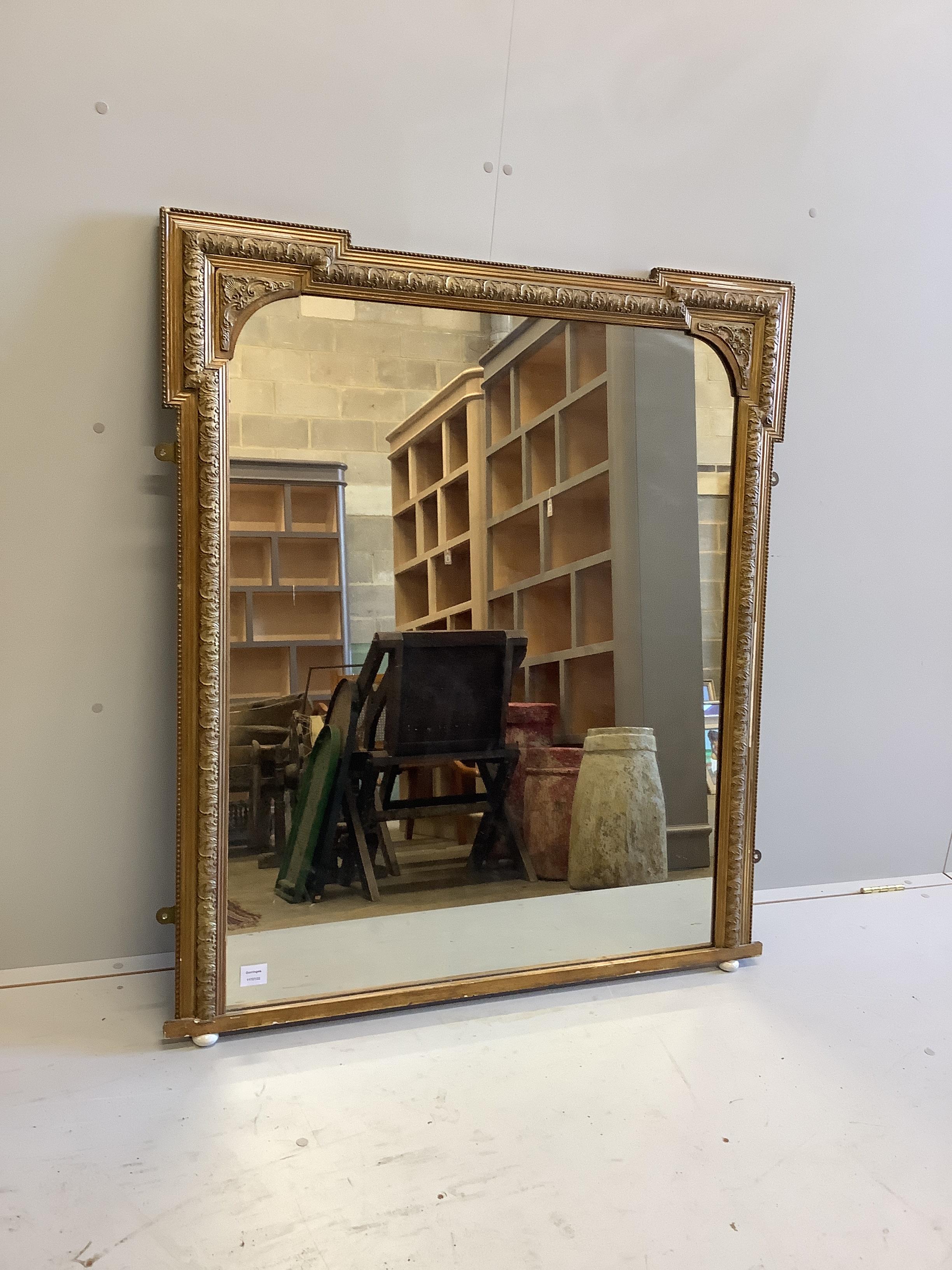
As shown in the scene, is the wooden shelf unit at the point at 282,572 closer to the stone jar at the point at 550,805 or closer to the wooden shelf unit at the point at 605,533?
→ the wooden shelf unit at the point at 605,533

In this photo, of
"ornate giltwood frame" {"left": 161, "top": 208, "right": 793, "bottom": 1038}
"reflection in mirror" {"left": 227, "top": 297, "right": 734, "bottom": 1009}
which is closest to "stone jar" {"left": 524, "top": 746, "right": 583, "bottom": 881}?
"reflection in mirror" {"left": 227, "top": 297, "right": 734, "bottom": 1009}

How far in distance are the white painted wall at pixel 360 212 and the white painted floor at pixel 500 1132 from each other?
41cm

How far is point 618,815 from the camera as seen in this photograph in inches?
74.9

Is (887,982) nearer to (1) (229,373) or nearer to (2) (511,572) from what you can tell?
(2) (511,572)

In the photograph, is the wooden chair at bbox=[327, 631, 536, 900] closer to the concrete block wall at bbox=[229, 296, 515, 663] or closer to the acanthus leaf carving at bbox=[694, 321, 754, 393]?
the concrete block wall at bbox=[229, 296, 515, 663]

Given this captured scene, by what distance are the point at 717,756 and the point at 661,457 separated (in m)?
0.64

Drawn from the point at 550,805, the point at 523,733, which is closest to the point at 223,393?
the point at 523,733

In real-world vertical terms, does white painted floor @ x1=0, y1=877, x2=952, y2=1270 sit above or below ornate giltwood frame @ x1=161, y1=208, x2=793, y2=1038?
below

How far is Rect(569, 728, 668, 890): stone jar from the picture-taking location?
1879 millimetres

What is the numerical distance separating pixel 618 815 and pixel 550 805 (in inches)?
6.0

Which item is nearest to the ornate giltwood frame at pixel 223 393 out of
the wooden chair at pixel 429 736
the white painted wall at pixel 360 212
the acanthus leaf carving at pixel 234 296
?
the acanthus leaf carving at pixel 234 296

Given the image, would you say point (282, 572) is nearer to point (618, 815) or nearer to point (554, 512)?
point (554, 512)

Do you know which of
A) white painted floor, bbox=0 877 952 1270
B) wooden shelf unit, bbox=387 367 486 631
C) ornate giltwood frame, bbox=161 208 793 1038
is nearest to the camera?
white painted floor, bbox=0 877 952 1270

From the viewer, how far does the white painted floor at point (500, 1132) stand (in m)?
1.14
